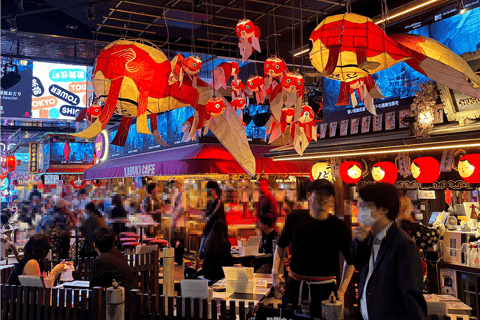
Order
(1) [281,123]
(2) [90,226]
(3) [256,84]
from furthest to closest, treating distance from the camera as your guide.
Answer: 1. (2) [90,226]
2. (3) [256,84]
3. (1) [281,123]

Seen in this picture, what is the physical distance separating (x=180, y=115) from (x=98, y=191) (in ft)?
42.1

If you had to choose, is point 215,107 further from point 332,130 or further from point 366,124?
point 332,130

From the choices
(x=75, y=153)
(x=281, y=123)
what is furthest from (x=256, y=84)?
(x=75, y=153)

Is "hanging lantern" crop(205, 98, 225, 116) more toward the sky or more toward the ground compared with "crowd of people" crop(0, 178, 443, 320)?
more toward the sky

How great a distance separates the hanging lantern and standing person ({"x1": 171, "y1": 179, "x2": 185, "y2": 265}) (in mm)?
8401

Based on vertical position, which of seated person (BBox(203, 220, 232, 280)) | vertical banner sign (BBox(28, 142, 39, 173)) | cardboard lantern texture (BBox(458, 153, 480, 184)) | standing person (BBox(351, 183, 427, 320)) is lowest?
seated person (BBox(203, 220, 232, 280))

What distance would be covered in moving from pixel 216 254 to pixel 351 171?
9.66ft

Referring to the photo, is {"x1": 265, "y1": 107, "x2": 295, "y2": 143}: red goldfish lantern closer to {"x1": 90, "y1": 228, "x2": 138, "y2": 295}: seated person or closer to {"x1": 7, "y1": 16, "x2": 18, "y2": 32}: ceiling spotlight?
{"x1": 90, "y1": 228, "x2": 138, "y2": 295}: seated person

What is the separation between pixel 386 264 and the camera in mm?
2967

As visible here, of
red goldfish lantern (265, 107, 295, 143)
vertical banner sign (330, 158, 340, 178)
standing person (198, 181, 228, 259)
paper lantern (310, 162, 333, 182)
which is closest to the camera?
red goldfish lantern (265, 107, 295, 143)

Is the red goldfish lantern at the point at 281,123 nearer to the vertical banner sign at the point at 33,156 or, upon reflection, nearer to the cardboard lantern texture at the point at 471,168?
the cardboard lantern texture at the point at 471,168

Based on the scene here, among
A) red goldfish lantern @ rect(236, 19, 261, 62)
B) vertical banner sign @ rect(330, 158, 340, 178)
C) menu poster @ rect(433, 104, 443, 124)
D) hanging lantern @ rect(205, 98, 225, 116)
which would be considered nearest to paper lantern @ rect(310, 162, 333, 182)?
vertical banner sign @ rect(330, 158, 340, 178)

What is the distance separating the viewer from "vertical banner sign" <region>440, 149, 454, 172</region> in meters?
7.37

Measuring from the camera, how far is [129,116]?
4438mm
